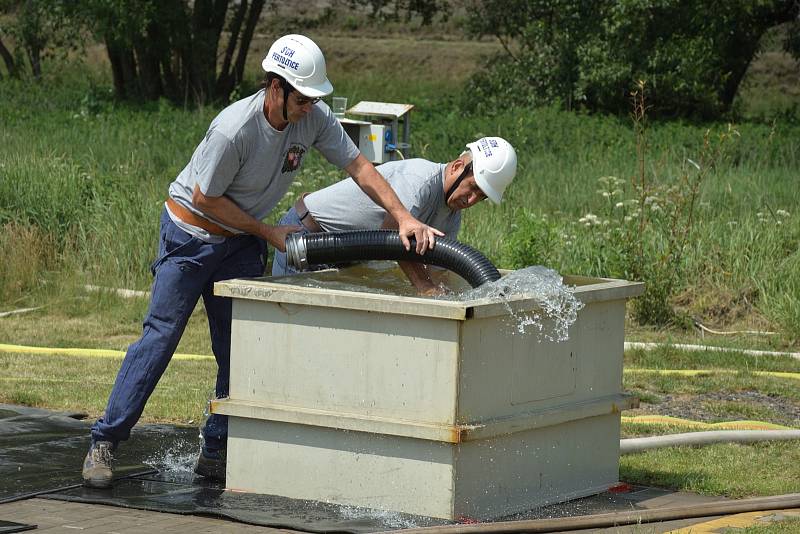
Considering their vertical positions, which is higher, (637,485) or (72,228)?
(72,228)

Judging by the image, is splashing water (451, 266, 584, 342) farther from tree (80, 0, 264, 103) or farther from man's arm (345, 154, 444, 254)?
tree (80, 0, 264, 103)

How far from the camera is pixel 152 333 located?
18.9 ft

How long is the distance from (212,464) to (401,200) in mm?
1465

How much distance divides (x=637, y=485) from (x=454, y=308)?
1724 millimetres

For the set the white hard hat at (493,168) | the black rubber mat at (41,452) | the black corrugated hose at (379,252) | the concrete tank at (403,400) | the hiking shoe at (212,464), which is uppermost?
the white hard hat at (493,168)

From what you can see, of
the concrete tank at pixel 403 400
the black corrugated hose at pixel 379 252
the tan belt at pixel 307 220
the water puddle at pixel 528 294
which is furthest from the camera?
the tan belt at pixel 307 220

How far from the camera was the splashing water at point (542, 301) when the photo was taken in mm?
5234

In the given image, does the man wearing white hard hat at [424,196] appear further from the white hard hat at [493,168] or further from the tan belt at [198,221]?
the tan belt at [198,221]

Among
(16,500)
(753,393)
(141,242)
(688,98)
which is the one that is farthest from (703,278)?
(688,98)

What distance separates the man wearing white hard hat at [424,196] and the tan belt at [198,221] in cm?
37

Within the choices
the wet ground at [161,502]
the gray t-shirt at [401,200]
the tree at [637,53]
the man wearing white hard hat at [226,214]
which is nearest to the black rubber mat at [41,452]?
the wet ground at [161,502]

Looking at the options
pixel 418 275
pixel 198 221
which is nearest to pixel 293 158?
pixel 198 221

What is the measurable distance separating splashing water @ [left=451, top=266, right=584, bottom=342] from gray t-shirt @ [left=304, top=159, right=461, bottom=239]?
2.10ft

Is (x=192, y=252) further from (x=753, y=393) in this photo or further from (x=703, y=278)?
(x=703, y=278)
